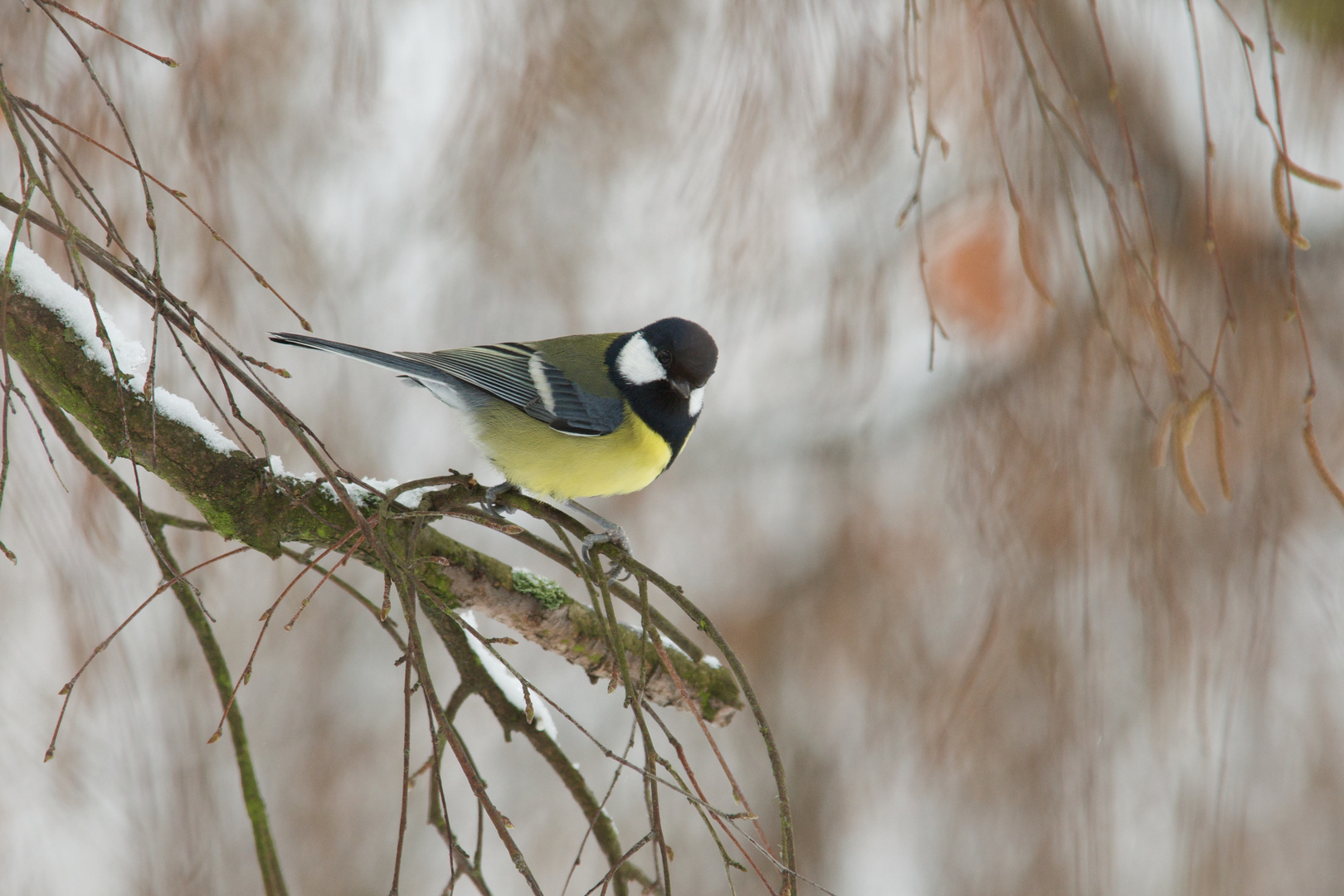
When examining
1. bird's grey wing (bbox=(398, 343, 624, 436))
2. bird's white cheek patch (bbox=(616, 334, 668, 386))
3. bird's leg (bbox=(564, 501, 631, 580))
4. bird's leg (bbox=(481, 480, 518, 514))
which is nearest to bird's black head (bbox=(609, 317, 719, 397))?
bird's white cheek patch (bbox=(616, 334, 668, 386))

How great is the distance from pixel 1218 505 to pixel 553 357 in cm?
194

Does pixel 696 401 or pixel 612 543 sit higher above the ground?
pixel 696 401

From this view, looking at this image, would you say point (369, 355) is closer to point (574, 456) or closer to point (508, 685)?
point (574, 456)

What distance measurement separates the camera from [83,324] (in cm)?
169

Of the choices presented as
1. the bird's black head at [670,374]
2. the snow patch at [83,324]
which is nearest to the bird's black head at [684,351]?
the bird's black head at [670,374]

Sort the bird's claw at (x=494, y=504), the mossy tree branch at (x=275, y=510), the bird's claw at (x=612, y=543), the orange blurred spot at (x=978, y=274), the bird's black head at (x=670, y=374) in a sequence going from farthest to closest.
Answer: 1. the orange blurred spot at (x=978, y=274)
2. the bird's black head at (x=670, y=374)
3. the bird's claw at (x=494, y=504)
4. the bird's claw at (x=612, y=543)
5. the mossy tree branch at (x=275, y=510)

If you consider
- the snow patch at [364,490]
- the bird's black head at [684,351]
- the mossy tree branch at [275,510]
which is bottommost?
the mossy tree branch at [275,510]

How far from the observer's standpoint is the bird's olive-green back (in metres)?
2.79

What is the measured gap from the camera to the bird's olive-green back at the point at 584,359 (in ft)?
9.15

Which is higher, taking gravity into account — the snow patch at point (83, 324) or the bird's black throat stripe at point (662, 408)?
the bird's black throat stripe at point (662, 408)

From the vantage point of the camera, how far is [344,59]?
259 cm

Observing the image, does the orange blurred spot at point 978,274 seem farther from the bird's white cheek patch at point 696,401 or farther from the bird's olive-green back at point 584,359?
the bird's olive-green back at point 584,359

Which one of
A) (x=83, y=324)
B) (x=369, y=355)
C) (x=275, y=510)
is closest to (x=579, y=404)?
(x=369, y=355)

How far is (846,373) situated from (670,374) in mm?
688
